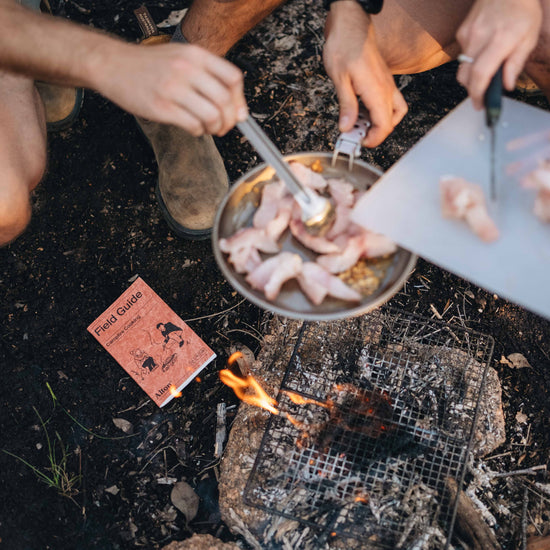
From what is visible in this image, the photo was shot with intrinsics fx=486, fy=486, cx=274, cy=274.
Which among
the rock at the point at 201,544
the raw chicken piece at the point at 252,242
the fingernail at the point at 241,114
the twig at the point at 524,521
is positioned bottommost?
the rock at the point at 201,544

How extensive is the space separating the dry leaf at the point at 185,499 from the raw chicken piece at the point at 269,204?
171 centimetres

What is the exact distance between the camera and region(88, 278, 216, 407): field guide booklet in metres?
3.01

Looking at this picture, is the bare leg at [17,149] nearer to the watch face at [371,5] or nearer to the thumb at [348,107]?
the thumb at [348,107]

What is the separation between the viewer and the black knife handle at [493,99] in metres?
1.78

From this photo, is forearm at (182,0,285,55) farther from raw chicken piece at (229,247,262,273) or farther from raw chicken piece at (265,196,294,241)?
raw chicken piece at (229,247,262,273)

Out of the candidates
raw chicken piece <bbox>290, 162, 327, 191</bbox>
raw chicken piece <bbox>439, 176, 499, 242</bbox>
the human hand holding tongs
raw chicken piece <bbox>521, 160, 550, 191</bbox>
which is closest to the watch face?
the human hand holding tongs

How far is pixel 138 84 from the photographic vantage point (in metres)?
1.78

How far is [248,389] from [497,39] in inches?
86.5

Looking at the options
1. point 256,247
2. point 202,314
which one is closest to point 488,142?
point 256,247

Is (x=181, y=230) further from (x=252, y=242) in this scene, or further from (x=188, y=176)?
(x=252, y=242)

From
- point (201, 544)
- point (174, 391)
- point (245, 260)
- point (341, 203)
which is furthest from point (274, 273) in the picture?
point (201, 544)

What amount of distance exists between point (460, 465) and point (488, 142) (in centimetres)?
170

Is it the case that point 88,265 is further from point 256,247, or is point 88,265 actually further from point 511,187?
point 511,187

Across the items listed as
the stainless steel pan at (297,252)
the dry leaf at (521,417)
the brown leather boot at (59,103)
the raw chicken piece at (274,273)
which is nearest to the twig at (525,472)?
the dry leaf at (521,417)
